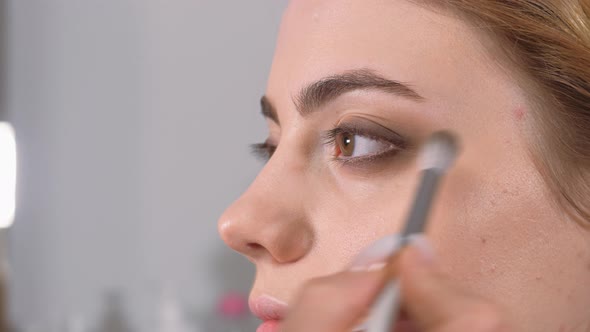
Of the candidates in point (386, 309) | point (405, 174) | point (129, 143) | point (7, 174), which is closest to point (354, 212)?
point (405, 174)

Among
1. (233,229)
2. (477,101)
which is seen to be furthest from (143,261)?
(477,101)

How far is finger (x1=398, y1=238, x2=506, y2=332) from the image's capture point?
0.39 metres

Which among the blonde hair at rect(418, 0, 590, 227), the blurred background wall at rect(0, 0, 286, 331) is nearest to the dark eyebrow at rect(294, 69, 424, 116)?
the blonde hair at rect(418, 0, 590, 227)

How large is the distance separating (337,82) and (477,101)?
13 centimetres

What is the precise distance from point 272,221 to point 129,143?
0.82 m

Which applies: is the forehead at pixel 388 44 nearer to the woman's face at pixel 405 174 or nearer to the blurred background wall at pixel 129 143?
the woman's face at pixel 405 174

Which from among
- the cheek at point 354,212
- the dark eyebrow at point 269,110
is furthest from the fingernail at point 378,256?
the dark eyebrow at point 269,110

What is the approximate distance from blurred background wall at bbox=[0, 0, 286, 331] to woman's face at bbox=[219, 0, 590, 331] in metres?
0.60

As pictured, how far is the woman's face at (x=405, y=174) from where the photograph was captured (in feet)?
2.14

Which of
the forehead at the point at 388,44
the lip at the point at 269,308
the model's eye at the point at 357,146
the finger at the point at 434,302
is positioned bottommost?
the lip at the point at 269,308

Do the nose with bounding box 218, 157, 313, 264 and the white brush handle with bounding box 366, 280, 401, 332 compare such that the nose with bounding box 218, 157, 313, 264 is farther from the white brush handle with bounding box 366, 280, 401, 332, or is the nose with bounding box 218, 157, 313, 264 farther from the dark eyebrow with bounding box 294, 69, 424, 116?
the white brush handle with bounding box 366, 280, 401, 332

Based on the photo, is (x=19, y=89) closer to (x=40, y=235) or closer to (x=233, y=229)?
(x=40, y=235)

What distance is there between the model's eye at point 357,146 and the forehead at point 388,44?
0.21 feet

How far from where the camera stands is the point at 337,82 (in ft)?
2.30
